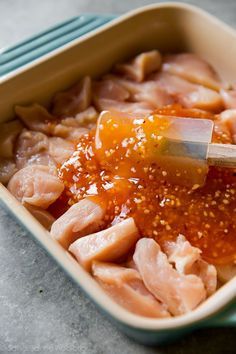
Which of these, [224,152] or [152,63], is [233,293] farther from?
[152,63]

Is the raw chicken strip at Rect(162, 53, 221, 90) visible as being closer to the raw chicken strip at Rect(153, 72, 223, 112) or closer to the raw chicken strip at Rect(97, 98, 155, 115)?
the raw chicken strip at Rect(153, 72, 223, 112)

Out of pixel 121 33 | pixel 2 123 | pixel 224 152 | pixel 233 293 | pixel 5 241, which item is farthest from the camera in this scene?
pixel 121 33

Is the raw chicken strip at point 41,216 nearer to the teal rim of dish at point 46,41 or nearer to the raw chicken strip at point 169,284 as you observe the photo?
the raw chicken strip at point 169,284

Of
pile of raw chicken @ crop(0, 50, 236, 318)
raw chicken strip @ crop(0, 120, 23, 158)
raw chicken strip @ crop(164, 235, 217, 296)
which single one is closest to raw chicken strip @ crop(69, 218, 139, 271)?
pile of raw chicken @ crop(0, 50, 236, 318)

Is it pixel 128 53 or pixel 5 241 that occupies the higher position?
pixel 128 53

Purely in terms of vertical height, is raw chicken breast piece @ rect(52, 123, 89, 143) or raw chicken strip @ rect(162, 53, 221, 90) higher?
raw chicken strip @ rect(162, 53, 221, 90)

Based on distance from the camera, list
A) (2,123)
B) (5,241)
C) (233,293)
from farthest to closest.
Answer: (2,123) → (5,241) → (233,293)

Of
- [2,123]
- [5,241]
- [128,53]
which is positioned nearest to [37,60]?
[2,123]

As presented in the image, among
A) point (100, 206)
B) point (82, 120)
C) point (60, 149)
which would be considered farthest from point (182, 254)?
point (82, 120)
